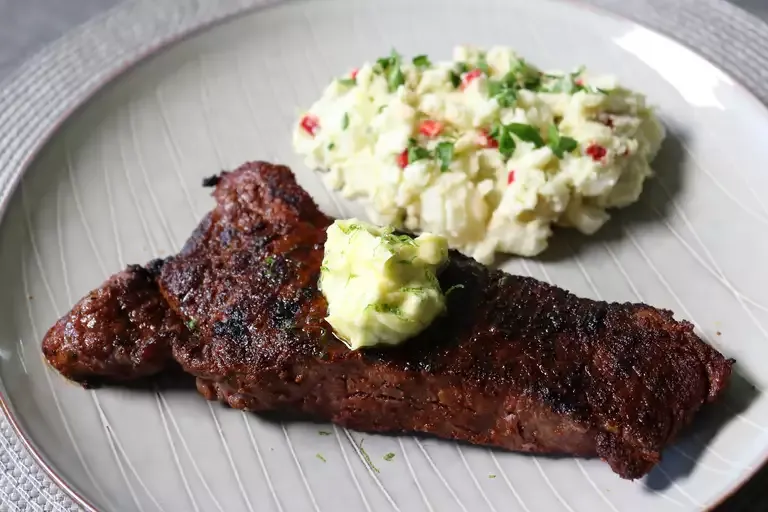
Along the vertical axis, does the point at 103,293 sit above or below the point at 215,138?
below

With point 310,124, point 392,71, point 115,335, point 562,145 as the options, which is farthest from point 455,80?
point 115,335

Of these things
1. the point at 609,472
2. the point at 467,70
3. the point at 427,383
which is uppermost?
the point at 467,70

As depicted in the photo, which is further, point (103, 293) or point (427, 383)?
point (103, 293)

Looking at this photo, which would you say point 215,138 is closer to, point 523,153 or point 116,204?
point 116,204

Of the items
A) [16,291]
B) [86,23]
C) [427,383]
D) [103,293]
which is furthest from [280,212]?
[86,23]

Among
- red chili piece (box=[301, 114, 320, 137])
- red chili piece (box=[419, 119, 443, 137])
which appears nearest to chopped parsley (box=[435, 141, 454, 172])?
red chili piece (box=[419, 119, 443, 137])

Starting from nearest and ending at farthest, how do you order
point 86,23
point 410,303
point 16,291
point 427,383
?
1. point 410,303
2. point 427,383
3. point 16,291
4. point 86,23

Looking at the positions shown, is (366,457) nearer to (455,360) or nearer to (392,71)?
(455,360)
